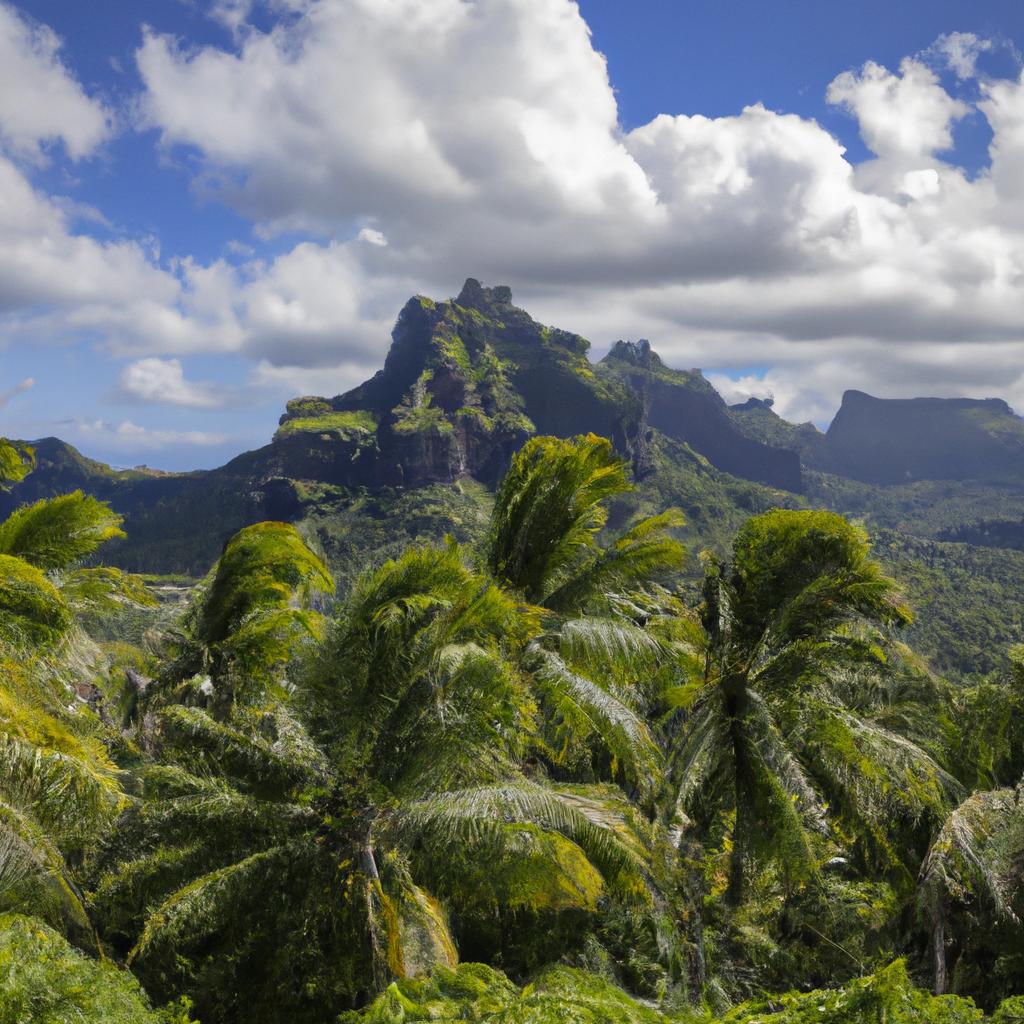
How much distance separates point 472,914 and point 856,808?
15.2 ft

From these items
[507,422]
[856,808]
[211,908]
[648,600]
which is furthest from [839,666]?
[507,422]

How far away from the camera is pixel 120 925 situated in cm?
816

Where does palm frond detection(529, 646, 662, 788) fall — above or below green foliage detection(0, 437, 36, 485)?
below

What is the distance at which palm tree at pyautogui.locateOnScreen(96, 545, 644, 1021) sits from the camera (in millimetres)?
6961

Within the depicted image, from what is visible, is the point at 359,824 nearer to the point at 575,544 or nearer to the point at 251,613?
the point at 251,613

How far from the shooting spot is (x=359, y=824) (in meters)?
7.71

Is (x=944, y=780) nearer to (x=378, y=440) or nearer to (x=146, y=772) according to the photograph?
(x=146, y=772)

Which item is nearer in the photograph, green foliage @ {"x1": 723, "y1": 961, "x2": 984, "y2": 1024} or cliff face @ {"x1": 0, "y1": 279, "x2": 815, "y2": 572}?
green foliage @ {"x1": 723, "y1": 961, "x2": 984, "y2": 1024}

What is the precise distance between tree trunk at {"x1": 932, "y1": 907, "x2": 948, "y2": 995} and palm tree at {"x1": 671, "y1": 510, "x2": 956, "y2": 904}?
3.19 feet

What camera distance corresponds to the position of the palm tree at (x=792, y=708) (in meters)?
8.05

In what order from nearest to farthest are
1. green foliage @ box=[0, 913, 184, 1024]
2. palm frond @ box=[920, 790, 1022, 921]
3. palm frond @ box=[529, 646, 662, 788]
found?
green foliage @ box=[0, 913, 184, 1024] → palm frond @ box=[529, 646, 662, 788] → palm frond @ box=[920, 790, 1022, 921]

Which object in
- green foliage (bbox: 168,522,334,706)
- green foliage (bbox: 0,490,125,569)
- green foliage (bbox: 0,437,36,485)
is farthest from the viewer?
green foliage (bbox: 168,522,334,706)

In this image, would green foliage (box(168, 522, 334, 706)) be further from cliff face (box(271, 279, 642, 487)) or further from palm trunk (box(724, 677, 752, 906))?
cliff face (box(271, 279, 642, 487))

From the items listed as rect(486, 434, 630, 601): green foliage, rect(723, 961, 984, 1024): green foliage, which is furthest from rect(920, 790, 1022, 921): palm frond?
rect(486, 434, 630, 601): green foliage
